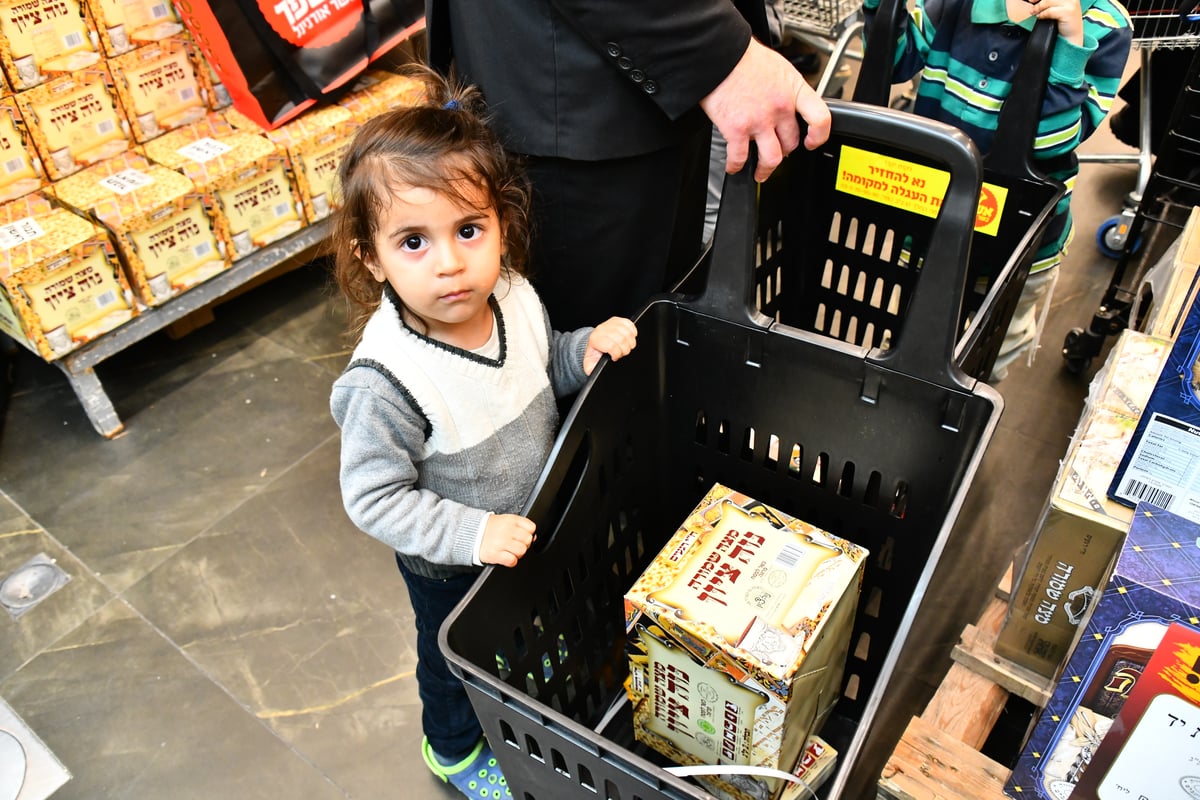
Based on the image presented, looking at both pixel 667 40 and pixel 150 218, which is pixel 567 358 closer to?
pixel 667 40

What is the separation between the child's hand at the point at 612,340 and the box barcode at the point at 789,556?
11.4 inches

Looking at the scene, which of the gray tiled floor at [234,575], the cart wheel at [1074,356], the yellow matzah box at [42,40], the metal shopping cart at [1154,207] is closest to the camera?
the gray tiled floor at [234,575]

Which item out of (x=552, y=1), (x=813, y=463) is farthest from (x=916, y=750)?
(x=552, y=1)

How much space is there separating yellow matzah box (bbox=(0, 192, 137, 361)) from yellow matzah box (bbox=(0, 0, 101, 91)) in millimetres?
272

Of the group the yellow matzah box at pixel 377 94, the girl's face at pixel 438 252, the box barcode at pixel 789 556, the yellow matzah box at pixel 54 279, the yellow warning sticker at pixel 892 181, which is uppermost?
the girl's face at pixel 438 252

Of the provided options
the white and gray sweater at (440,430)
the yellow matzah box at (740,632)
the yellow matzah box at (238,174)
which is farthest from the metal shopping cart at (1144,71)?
the yellow matzah box at (238,174)

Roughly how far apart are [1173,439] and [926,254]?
0.30m

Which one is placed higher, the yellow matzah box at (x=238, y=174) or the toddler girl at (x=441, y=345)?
the toddler girl at (x=441, y=345)

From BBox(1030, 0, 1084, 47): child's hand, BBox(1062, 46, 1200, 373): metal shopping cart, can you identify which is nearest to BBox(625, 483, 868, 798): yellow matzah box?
BBox(1030, 0, 1084, 47): child's hand

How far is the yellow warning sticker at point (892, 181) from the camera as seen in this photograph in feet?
4.33

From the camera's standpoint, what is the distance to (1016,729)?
1.50 meters

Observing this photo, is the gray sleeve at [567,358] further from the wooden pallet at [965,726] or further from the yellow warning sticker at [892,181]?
the wooden pallet at [965,726]

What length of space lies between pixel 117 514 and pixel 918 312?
1.73m

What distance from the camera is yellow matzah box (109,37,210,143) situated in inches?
82.8
